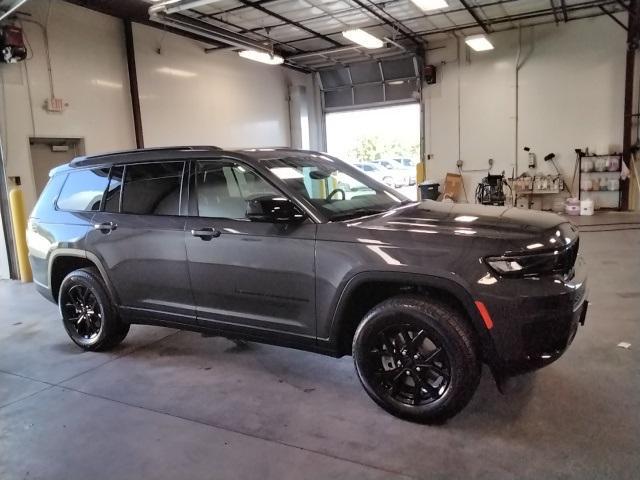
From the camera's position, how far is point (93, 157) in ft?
12.9

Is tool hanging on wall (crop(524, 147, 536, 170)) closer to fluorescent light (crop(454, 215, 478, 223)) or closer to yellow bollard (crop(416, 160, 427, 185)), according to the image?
yellow bollard (crop(416, 160, 427, 185))

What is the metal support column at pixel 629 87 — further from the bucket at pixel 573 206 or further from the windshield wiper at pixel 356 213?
the windshield wiper at pixel 356 213

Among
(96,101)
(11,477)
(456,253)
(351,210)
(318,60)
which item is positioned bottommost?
(11,477)

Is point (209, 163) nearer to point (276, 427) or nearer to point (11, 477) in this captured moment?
point (276, 427)

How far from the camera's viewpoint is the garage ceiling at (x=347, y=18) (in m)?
8.80

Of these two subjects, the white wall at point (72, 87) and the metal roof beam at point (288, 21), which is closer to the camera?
the white wall at point (72, 87)

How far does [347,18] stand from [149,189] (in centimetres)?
769

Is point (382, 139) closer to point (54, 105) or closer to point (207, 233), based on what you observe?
point (54, 105)

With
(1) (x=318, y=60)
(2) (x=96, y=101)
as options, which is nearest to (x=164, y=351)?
(2) (x=96, y=101)

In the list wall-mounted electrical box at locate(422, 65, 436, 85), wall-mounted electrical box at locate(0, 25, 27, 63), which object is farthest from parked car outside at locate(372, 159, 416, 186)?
wall-mounted electrical box at locate(0, 25, 27, 63)

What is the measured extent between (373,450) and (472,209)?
5.11 feet

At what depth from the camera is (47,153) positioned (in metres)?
7.52

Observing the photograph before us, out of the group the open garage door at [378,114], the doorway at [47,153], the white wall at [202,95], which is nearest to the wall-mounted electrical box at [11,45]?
the doorway at [47,153]

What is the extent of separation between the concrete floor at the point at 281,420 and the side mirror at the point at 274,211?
113cm
